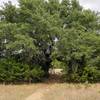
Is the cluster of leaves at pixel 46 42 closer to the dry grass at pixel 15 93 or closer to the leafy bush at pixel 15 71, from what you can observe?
the leafy bush at pixel 15 71

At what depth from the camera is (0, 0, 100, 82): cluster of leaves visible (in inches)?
1216

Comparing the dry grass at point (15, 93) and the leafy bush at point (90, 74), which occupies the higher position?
the leafy bush at point (90, 74)

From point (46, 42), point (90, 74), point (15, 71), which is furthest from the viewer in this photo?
point (46, 42)

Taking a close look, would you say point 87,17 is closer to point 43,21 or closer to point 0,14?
point 43,21

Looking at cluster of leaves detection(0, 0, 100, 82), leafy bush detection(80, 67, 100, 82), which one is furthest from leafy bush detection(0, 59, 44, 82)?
leafy bush detection(80, 67, 100, 82)

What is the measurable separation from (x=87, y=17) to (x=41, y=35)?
506cm

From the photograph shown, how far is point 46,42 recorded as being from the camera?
105ft

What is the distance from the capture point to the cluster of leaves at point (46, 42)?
30875 millimetres

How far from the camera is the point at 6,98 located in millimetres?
17812

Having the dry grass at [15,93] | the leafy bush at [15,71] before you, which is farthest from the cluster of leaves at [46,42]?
the dry grass at [15,93]

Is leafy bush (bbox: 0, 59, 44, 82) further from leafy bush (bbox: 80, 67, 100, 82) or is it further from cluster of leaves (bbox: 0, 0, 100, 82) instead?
leafy bush (bbox: 80, 67, 100, 82)

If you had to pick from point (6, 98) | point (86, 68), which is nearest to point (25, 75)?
point (86, 68)

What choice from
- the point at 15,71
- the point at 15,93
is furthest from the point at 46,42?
the point at 15,93

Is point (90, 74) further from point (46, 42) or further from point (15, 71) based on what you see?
point (15, 71)
